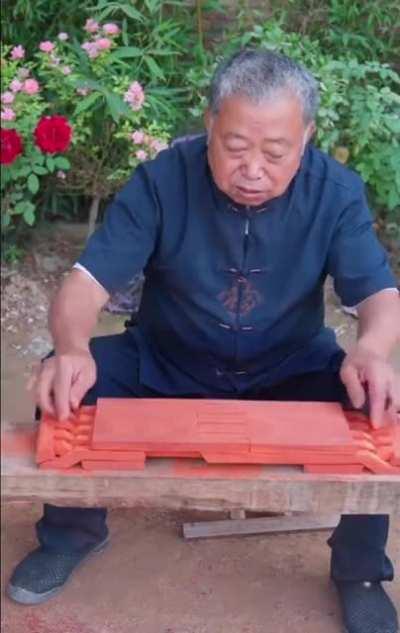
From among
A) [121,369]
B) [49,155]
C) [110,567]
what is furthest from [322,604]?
[49,155]

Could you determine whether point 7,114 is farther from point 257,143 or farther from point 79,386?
point 79,386

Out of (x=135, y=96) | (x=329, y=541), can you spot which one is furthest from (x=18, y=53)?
(x=329, y=541)

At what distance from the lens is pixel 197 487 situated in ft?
5.51

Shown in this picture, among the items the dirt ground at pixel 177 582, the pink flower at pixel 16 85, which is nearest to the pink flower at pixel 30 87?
the pink flower at pixel 16 85

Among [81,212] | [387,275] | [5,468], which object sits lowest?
[81,212]

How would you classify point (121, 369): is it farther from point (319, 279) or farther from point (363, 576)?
point (363, 576)

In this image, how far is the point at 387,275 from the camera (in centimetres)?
205

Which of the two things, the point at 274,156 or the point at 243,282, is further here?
the point at 243,282

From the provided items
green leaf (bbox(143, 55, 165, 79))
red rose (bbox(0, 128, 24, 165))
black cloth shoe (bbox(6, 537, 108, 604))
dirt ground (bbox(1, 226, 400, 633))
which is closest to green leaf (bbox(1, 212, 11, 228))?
red rose (bbox(0, 128, 24, 165))

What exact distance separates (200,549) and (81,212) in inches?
91.4

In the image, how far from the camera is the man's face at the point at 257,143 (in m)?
1.86

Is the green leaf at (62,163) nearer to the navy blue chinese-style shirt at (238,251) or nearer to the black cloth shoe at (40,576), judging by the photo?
the navy blue chinese-style shirt at (238,251)

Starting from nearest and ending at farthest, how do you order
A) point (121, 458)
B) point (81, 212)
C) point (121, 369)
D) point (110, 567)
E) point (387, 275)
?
point (121, 458)
point (387, 275)
point (121, 369)
point (110, 567)
point (81, 212)

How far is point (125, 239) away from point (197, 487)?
0.64m
